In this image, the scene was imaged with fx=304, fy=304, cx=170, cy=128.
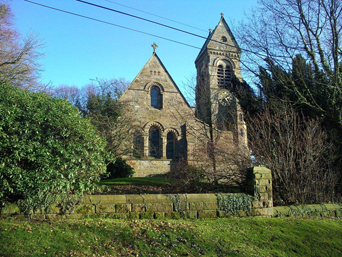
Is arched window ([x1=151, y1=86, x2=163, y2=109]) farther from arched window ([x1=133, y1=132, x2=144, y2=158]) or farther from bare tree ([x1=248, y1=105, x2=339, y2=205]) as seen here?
bare tree ([x1=248, y1=105, x2=339, y2=205])

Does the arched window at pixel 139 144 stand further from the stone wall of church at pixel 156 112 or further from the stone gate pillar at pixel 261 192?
the stone gate pillar at pixel 261 192

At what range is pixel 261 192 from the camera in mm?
8812

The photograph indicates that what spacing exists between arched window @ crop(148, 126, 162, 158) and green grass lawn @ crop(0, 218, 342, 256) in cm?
1547

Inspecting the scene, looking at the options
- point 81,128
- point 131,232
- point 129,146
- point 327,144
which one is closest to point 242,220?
point 131,232

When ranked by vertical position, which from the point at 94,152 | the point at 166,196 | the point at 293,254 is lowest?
the point at 293,254

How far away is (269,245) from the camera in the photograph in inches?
274

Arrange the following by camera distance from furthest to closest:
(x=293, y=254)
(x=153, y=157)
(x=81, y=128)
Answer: (x=153, y=157), (x=81, y=128), (x=293, y=254)

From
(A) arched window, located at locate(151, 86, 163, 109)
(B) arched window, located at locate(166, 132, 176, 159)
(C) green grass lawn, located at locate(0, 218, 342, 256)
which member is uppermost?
(A) arched window, located at locate(151, 86, 163, 109)

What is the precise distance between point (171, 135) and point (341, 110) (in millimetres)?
13097

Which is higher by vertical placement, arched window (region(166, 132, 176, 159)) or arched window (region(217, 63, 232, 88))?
arched window (region(217, 63, 232, 88))

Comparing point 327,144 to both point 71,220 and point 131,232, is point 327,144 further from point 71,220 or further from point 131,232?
point 71,220

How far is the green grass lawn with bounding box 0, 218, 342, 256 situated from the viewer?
559 cm

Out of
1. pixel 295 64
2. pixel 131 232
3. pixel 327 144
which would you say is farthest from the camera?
pixel 295 64

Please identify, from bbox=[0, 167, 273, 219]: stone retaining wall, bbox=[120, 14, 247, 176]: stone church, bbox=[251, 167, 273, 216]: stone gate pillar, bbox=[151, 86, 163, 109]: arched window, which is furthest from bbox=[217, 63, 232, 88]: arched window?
bbox=[0, 167, 273, 219]: stone retaining wall
